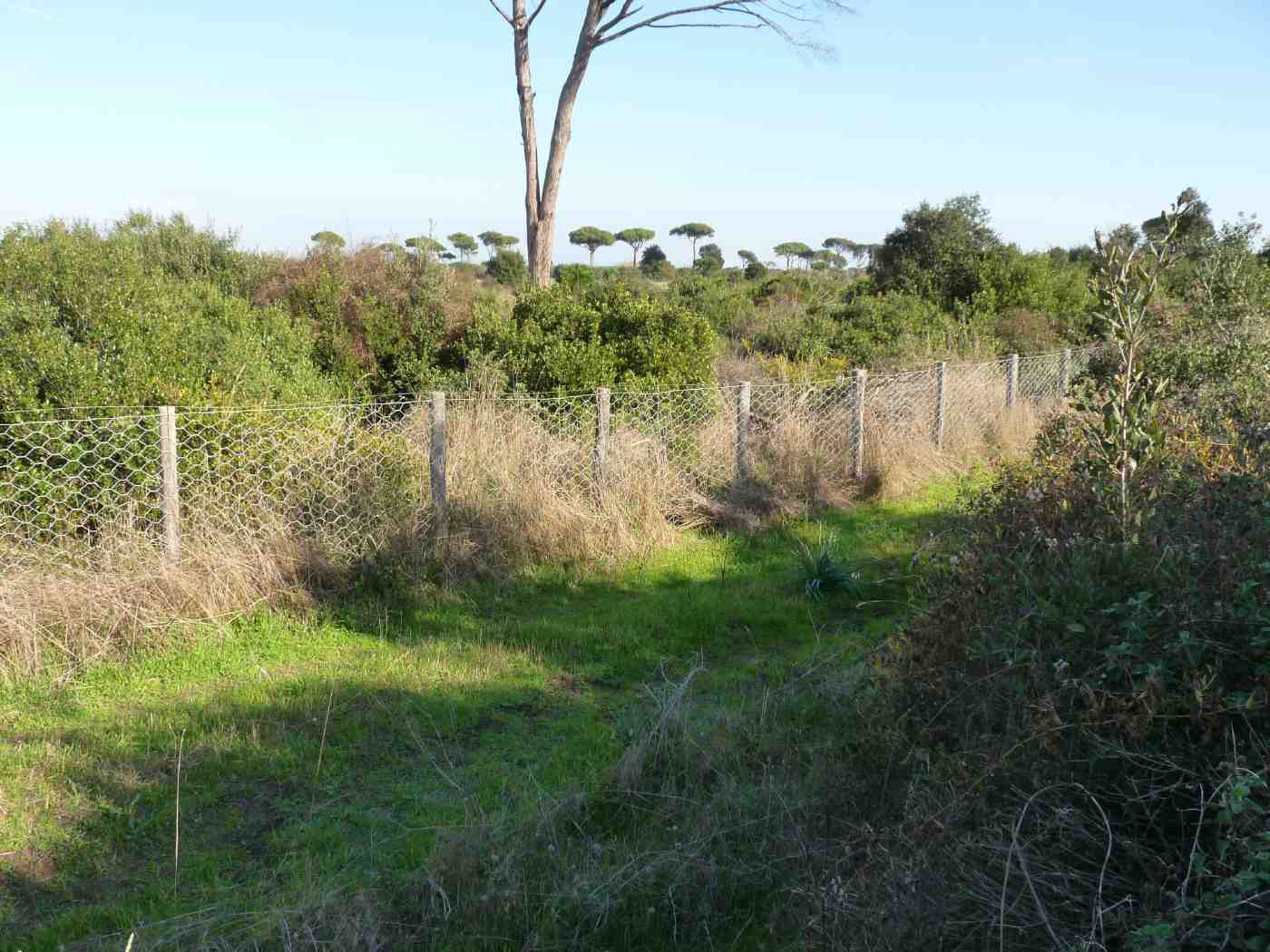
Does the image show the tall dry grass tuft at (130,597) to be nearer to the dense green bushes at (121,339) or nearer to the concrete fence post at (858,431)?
the dense green bushes at (121,339)

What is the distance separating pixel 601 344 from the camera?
11.7 meters

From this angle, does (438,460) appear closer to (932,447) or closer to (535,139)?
(932,447)

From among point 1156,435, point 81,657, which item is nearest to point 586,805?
point 1156,435

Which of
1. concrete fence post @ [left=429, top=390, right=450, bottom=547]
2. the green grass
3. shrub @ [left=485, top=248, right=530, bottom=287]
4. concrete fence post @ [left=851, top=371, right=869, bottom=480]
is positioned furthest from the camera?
shrub @ [left=485, top=248, right=530, bottom=287]

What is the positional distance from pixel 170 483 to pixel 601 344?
5976mm

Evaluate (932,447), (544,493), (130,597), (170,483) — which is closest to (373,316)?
(544,493)

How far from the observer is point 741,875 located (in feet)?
11.4

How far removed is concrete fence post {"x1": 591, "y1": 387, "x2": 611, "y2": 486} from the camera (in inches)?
349

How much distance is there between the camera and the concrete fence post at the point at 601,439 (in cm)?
888

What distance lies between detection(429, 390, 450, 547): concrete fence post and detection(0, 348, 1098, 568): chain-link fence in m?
0.01

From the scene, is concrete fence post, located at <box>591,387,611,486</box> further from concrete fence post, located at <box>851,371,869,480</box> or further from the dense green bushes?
concrete fence post, located at <box>851,371,869,480</box>

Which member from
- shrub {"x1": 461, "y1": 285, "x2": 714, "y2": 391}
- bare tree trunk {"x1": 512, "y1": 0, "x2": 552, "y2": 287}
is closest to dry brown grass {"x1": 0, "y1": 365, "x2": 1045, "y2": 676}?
shrub {"x1": 461, "y1": 285, "x2": 714, "y2": 391}

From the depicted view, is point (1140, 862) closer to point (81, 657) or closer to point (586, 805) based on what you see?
point (586, 805)

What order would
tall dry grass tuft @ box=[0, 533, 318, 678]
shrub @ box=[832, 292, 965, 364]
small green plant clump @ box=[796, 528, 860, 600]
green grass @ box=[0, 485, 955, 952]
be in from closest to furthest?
green grass @ box=[0, 485, 955, 952]
tall dry grass tuft @ box=[0, 533, 318, 678]
small green plant clump @ box=[796, 528, 860, 600]
shrub @ box=[832, 292, 965, 364]
